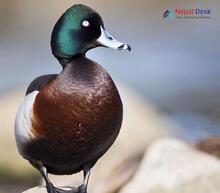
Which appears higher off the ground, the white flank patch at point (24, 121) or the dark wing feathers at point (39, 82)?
the dark wing feathers at point (39, 82)

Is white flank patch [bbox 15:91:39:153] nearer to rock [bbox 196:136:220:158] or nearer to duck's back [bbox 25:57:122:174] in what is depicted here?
duck's back [bbox 25:57:122:174]

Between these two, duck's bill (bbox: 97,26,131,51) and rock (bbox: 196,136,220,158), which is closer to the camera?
duck's bill (bbox: 97,26,131,51)

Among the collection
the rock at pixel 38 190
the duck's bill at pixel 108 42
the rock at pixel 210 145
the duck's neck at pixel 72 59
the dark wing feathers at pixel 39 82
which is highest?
the duck's bill at pixel 108 42

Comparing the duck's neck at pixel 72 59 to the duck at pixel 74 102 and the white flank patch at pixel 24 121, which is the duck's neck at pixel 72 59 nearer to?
the duck at pixel 74 102

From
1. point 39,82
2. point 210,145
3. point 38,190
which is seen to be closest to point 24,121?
point 39,82

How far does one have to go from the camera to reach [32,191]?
1874 mm

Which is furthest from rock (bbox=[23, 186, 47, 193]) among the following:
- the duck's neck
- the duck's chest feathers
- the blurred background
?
the duck's neck

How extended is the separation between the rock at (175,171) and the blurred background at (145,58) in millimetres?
53

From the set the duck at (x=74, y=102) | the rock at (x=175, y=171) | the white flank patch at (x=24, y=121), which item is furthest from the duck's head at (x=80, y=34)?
the rock at (x=175, y=171)

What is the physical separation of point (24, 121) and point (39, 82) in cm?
12

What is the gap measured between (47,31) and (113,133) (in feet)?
1.15

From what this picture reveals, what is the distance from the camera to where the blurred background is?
71.6 inches

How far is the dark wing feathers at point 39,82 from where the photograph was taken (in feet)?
5.89

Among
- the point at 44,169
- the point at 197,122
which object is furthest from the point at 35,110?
the point at 197,122
